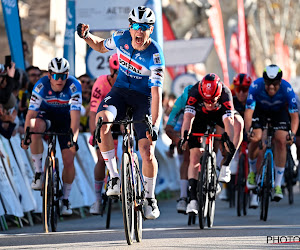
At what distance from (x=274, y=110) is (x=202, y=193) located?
9.40 feet

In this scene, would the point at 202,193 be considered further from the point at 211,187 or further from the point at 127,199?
the point at 127,199

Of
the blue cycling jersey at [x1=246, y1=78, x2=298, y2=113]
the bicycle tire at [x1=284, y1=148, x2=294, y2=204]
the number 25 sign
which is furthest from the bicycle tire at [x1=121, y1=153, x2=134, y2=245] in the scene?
the bicycle tire at [x1=284, y1=148, x2=294, y2=204]

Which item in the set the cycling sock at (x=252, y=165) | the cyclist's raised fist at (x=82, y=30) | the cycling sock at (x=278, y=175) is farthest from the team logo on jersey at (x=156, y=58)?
the cycling sock at (x=252, y=165)

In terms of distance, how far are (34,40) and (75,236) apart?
587 inches

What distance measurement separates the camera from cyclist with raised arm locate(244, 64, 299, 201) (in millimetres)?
13938

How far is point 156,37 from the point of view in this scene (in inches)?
702

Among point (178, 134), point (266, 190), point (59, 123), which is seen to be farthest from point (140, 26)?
point (178, 134)

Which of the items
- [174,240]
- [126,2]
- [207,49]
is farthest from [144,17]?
[207,49]

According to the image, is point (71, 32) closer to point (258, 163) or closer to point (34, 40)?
point (258, 163)

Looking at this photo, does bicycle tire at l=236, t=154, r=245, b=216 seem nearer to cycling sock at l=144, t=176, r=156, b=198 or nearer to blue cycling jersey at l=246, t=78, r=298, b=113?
blue cycling jersey at l=246, t=78, r=298, b=113

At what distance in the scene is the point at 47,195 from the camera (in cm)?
1166

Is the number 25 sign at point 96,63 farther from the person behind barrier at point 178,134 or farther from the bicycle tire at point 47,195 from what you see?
the bicycle tire at point 47,195

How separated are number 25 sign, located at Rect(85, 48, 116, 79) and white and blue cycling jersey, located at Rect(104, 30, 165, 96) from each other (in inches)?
300

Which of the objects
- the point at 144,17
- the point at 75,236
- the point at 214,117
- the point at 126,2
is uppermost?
the point at 126,2
